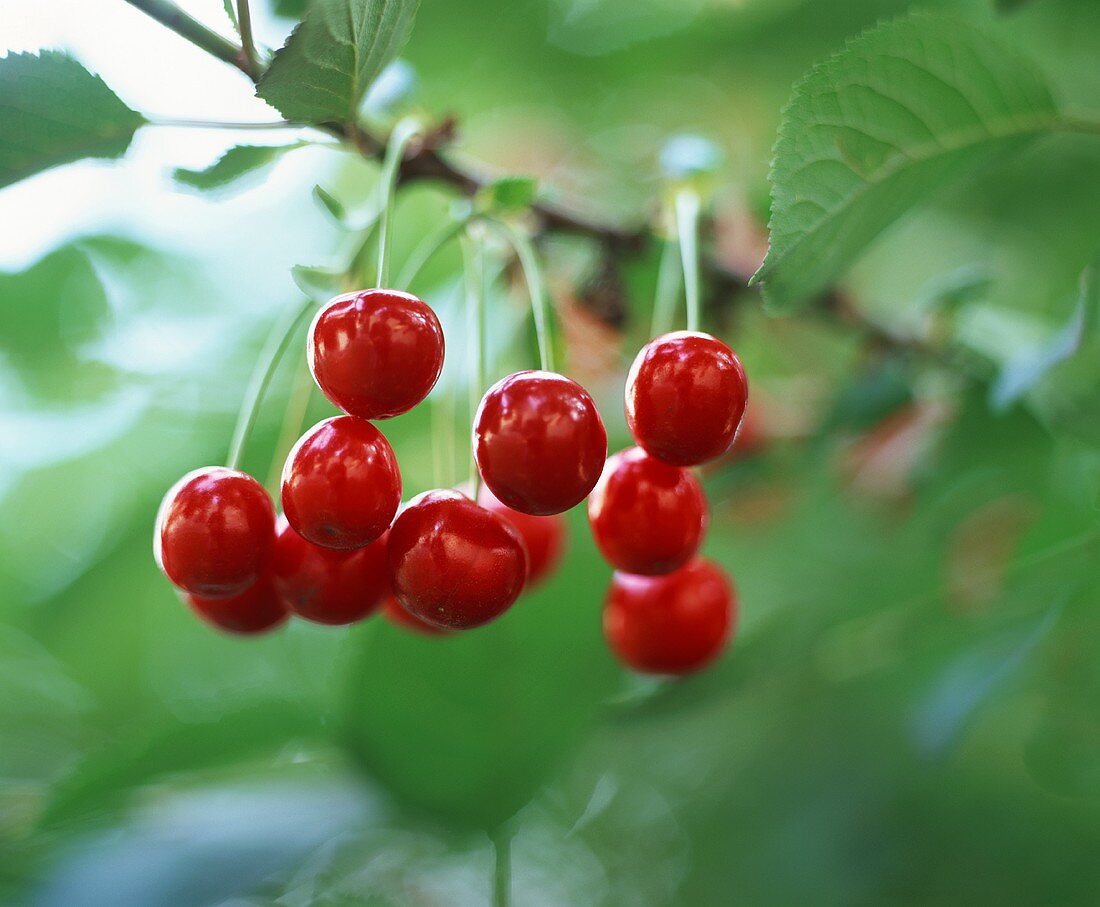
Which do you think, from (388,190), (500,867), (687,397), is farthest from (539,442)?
(500,867)

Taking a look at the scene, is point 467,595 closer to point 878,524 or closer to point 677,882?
point 878,524

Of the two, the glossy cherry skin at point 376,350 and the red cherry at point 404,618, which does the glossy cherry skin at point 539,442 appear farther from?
the red cherry at point 404,618

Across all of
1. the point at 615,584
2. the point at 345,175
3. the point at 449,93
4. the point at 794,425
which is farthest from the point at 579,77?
the point at 615,584

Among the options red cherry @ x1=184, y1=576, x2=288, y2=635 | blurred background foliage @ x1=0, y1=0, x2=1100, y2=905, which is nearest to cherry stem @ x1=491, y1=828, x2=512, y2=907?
blurred background foliage @ x1=0, y1=0, x2=1100, y2=905

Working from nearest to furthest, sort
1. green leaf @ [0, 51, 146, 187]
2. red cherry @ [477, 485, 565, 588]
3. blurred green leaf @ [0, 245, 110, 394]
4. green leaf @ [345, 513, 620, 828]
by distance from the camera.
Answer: green leaf @ [0, 51, 146, 187]
red cherry @ [477, 485, 565, 588]
green leaf @ [345, 513, 620, 828]
blurred green leaf @ [0, 245, 110, 394]

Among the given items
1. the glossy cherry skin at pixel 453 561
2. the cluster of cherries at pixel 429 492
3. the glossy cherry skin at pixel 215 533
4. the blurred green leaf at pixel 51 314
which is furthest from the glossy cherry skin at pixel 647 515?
the blurred green leaf at pixel 51 314

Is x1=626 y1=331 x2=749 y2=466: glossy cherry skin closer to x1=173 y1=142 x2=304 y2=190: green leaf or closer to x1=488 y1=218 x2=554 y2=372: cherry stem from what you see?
x1=488 y1=218 x2=554 y2=372: cherry stem

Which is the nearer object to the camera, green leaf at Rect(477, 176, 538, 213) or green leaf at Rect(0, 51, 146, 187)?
green leaf at Rect(0, 51, 146, 187)
